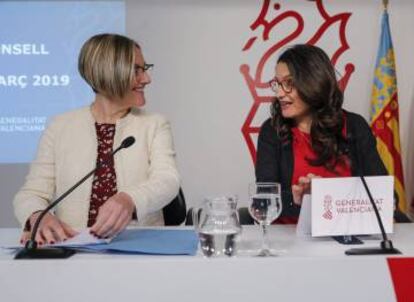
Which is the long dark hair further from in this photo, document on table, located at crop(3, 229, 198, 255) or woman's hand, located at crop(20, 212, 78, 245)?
woman's hand, located at crop(20, 212, 78, 245)

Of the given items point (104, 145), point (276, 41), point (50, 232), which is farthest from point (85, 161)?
point (276, 41)

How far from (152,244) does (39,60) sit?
7.92 feet

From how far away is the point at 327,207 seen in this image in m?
1.53

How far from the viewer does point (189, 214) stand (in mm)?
2342

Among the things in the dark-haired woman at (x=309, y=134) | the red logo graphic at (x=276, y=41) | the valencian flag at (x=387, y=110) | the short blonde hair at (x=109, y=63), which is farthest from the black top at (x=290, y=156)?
the red logo graphic at (x=276, y=41)

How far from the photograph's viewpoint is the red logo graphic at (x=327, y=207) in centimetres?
153

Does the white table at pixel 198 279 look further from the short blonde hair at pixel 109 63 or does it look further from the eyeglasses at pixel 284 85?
the eyeglasses at pixel 284 85

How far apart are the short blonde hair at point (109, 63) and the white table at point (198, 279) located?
91cm

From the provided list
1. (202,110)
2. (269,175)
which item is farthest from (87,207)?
(202,110)

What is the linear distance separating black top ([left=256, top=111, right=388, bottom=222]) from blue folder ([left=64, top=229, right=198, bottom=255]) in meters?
0.63

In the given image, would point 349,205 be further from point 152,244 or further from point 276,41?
point 276,41

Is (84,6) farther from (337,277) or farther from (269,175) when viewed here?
(337,277)

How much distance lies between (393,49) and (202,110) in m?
1.24

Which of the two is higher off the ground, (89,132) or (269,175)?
(89,132)
